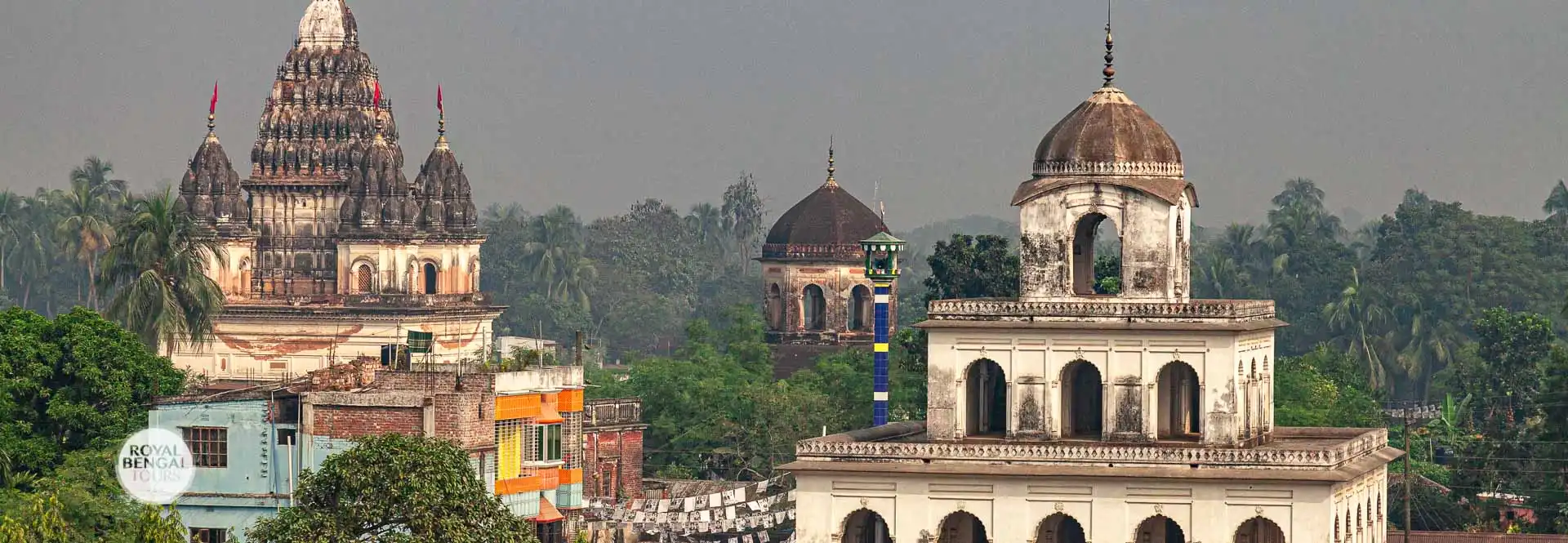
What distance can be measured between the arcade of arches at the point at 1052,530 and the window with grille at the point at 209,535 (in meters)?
12.9

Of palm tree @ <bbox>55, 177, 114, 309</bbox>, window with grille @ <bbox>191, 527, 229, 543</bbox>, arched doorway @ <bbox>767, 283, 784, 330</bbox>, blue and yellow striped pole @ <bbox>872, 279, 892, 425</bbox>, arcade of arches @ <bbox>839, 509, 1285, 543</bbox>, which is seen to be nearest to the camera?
arcade of arches @ <bbox>839, 509, 1285, 543</bbox>

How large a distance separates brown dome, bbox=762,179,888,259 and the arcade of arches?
43.7m

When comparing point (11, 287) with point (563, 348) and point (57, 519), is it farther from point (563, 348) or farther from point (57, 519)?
point (57, 519)

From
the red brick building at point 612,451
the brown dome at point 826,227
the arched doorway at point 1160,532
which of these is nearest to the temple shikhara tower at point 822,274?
the brown dome at point 826,227

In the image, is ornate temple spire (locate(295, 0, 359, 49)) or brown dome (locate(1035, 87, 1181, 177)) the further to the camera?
ornate temple spire (locate(295, 0, 359, 49))

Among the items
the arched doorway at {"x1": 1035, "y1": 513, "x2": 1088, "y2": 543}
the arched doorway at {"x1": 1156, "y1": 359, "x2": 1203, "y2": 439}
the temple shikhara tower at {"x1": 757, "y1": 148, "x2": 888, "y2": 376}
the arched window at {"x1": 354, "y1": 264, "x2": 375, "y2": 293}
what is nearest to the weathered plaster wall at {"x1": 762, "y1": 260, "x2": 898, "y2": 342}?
the temple shikhara tower at {"x1": 757, "y1": 148, "x2": 888, "y2": 376}

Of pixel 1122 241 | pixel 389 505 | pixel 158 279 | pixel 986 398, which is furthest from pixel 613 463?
pixel 389 505

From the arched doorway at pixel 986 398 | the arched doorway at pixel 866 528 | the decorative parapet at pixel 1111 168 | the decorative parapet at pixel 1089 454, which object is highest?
the decorative parapet at pixel 1111 168

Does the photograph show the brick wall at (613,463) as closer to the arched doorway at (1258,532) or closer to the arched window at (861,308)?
the arched window at (861,308)

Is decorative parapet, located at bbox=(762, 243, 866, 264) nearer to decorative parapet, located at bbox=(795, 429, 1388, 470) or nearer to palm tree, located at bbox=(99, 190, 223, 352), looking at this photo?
palm tree, located at bbox=(99, 190, 223, 352)

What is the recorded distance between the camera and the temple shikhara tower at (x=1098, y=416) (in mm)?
52375

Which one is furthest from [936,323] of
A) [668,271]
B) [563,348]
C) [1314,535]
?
[668,271]

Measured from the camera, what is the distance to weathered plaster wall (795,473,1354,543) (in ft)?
170

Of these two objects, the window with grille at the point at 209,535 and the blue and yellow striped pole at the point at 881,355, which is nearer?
the window with grille at the point at 209,535
